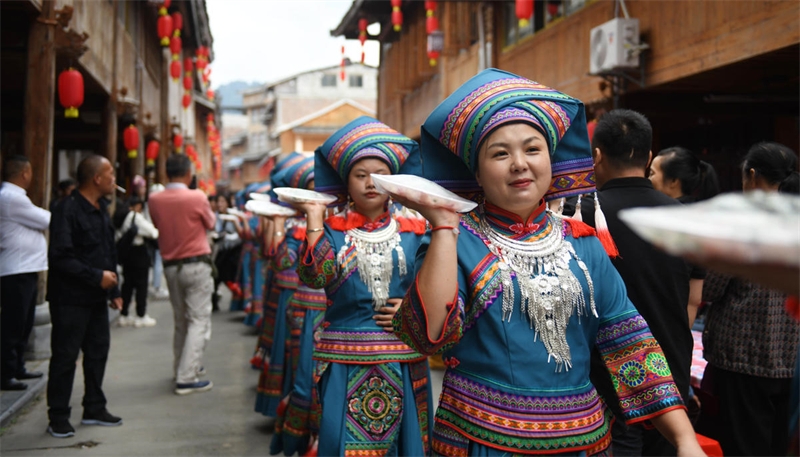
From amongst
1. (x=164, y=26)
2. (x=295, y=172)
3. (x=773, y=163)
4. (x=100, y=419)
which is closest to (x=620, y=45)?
(x=295, y=172)

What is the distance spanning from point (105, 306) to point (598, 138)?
13.9 ft

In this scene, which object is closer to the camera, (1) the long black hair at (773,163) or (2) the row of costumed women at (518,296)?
(2) the row of costumed women at (518,296)

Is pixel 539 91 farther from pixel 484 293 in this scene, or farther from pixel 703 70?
pixel 703 70

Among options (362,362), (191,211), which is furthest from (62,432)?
(362,362)

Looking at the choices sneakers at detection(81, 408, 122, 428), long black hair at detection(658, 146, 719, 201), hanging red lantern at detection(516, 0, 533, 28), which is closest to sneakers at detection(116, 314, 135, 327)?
sneakers at detection(81, 408, 122, 428)

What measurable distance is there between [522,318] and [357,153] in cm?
216

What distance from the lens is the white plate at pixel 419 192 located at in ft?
6.56

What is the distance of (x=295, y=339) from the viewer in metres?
5.84

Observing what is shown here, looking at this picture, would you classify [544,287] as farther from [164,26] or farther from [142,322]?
[164,26]

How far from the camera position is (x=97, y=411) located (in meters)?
6.23

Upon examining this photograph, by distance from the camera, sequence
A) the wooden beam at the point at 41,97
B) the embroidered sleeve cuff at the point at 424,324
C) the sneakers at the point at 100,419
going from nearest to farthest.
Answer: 1. the embroidered sleeve cuff at the point at 424,324
2. the sneakers at the point at 100,419
3. the wooden beam at the point at 41,97

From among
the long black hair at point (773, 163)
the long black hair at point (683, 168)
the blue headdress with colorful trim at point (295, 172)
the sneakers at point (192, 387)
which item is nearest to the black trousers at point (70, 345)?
the sneakers at point (192, 387)

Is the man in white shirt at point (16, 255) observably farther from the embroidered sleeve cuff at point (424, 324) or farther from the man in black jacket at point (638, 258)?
the embroidered sleeve cuff at point (424, 324)

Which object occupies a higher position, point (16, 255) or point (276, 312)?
point (16, 255)
